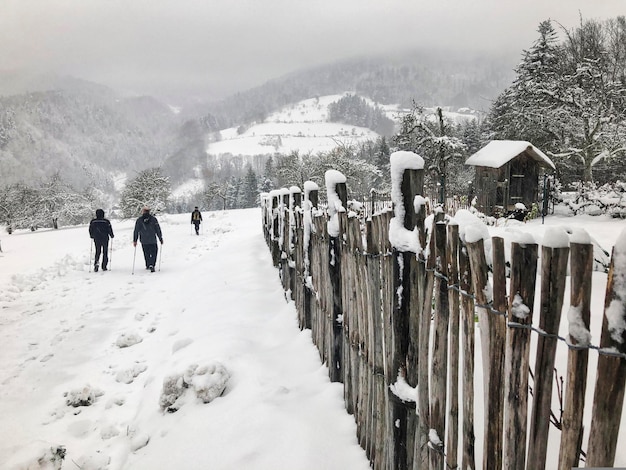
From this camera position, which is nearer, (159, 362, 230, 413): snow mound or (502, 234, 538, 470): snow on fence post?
(502, 234, 538, 470): snow on fence post

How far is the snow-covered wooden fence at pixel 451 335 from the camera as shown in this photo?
1.00m

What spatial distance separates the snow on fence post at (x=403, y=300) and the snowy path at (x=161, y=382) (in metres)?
0.71

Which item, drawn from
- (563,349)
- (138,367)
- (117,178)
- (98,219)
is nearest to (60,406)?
(138,367)

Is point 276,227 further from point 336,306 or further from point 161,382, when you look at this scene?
point 336,306

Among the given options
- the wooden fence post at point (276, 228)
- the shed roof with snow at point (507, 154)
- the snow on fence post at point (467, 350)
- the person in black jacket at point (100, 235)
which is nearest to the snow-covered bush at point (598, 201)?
the shed roof with snow at point (507, 154)

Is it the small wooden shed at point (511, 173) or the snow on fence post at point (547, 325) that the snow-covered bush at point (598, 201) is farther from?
the snow on fence post at point (547, 325)

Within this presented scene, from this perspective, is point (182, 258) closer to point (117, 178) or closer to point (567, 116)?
point (567, 116)

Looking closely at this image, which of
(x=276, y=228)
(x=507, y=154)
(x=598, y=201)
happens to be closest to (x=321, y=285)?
(x=276, y=228)

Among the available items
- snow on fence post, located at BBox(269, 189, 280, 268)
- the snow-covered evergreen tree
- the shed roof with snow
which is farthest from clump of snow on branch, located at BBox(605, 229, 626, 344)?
the snow-covered evergreen tree

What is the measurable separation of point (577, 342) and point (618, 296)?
0.19 m

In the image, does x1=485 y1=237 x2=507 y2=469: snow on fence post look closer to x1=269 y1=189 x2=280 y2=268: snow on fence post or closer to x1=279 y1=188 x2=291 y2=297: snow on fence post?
x1=279 y1=188 x2=291 y2=297: snow on fence post

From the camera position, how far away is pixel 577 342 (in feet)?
3.36

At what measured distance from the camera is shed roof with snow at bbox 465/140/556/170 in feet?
61.0

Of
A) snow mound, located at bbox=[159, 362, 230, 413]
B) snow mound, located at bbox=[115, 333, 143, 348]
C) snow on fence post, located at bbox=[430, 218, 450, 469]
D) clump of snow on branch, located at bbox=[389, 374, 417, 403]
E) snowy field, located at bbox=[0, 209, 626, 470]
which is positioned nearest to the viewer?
snow on fence post, located at bbox=[430, 218, 450, 469]
